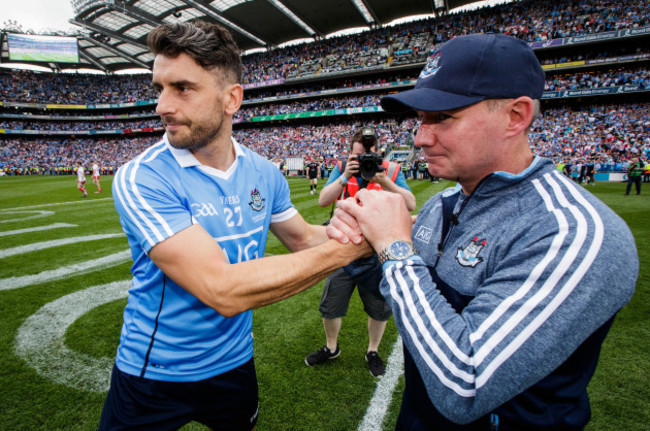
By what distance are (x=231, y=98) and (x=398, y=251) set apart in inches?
54.1

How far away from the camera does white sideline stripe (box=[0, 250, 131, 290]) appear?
529 centimetres

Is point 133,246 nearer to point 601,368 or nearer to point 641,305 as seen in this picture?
point 601,368

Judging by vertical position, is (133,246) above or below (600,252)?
below

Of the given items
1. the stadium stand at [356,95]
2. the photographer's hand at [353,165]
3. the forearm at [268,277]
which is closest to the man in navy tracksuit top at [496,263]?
the forearm at [268,277]

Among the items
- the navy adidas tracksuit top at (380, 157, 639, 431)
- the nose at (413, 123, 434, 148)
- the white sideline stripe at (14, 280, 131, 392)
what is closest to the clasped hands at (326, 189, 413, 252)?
the navy adidas tracksuit top at (380, 157, 639, 431)

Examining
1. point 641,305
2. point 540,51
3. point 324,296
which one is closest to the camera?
point 324,296

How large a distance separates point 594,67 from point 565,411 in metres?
41.9

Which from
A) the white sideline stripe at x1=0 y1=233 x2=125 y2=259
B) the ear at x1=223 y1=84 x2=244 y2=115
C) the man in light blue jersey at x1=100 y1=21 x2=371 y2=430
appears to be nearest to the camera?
the man in light blue jersey at x1=100 y1=21 x2=371 y2=430

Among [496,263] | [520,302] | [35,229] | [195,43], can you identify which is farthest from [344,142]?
[520,302]

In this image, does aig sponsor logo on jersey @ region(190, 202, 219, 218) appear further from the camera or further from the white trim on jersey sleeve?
the camera

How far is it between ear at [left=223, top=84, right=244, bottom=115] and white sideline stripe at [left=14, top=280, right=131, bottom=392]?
2930 millimetres

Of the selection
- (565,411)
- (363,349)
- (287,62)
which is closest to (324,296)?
(363,349)

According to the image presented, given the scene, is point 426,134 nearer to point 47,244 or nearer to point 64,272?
point 64,272

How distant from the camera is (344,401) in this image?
9.57 ft
